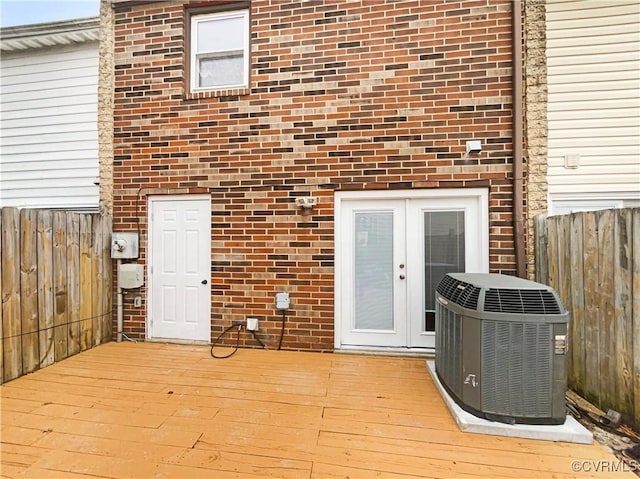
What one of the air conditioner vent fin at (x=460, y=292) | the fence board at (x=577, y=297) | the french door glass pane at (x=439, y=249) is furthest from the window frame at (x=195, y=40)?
the fence board at (x=577, y=297)

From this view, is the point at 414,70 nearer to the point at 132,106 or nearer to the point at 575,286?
the point at 575,286

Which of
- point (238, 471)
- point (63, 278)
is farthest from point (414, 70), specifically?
point (63, 278)

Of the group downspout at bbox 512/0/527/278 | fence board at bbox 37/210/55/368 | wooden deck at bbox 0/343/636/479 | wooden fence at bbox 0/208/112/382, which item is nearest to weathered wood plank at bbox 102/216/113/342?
wooden fence at bbox 0/208/112/382

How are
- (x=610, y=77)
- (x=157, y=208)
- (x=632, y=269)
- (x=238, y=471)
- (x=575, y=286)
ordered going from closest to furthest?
1. (x=238, y=471)
2. (x=632, y=269)
3. (x=575, y=286)
4. (x=610, y=77)
5. (x=157, y=208)

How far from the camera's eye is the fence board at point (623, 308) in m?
2.33

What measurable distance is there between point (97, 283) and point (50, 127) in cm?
281

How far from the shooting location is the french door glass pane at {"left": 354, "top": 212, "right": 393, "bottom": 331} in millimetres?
3775

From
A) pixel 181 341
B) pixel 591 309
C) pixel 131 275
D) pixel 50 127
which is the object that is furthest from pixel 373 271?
pixel 50 127

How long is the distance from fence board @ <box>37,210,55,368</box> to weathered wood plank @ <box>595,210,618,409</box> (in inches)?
207

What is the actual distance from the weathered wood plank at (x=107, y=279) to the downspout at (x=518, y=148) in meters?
5.01

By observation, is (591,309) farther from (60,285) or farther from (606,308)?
(60,285)

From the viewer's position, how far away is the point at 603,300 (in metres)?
2.57

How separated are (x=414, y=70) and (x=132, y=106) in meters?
3.66

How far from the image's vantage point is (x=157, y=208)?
165 inches
